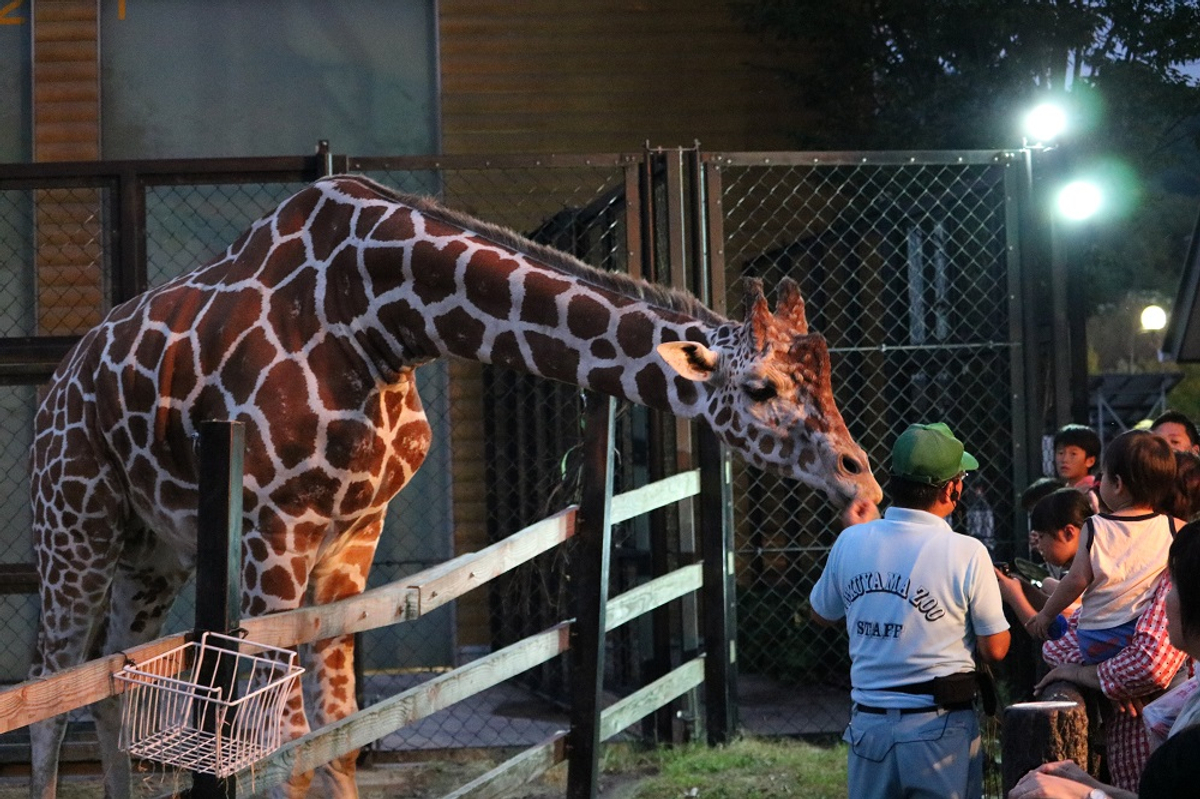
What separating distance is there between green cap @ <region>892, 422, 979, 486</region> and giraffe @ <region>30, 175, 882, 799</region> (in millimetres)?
328

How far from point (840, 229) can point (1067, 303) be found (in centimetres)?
233

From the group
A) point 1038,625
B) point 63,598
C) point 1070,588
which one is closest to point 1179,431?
point 1038,625

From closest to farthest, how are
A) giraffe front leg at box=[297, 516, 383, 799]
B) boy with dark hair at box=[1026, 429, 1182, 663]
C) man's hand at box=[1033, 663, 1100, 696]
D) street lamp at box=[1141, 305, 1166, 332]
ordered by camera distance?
1. man's hand at box=[1033, 663, 1100, 696]
2. boy with dark hair at box=[1026, 429, 1182, 663]
3. giraffe front leg at box=[297, 516, 383, 799]
4. street lamp at box=[1141, 305, 1166, 332]

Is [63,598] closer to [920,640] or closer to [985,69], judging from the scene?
[920,640]

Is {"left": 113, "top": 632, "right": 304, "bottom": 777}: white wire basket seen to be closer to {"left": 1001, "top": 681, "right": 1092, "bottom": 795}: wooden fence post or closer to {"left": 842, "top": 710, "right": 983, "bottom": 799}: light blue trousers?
{"left": 842, "top": 710, "right": 983, "bottom": 799}: light blue trousers

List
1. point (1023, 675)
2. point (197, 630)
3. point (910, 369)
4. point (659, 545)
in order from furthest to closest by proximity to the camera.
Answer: point (910, 369), point (659, 545), point (1023, 675), point (197, 630)

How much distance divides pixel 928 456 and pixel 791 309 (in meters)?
0.82

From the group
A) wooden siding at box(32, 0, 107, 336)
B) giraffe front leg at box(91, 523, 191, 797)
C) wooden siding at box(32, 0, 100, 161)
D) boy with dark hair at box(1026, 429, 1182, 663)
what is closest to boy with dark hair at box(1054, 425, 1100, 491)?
boy with dark hair at box(1026, 429, 1182, 663)

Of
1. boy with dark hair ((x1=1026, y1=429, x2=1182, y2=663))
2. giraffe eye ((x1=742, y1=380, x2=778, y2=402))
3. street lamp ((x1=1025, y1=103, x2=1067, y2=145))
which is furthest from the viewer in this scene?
street lamp ((x1=1025, y1=103, x2=1067, y2=145))

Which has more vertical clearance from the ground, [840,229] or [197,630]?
[840,229]

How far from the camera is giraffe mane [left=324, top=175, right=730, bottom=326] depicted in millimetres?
4367

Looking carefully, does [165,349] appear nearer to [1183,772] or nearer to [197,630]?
[197,630]

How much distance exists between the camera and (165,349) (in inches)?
182

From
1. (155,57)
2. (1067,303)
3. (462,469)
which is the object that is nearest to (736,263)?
(462,469)
